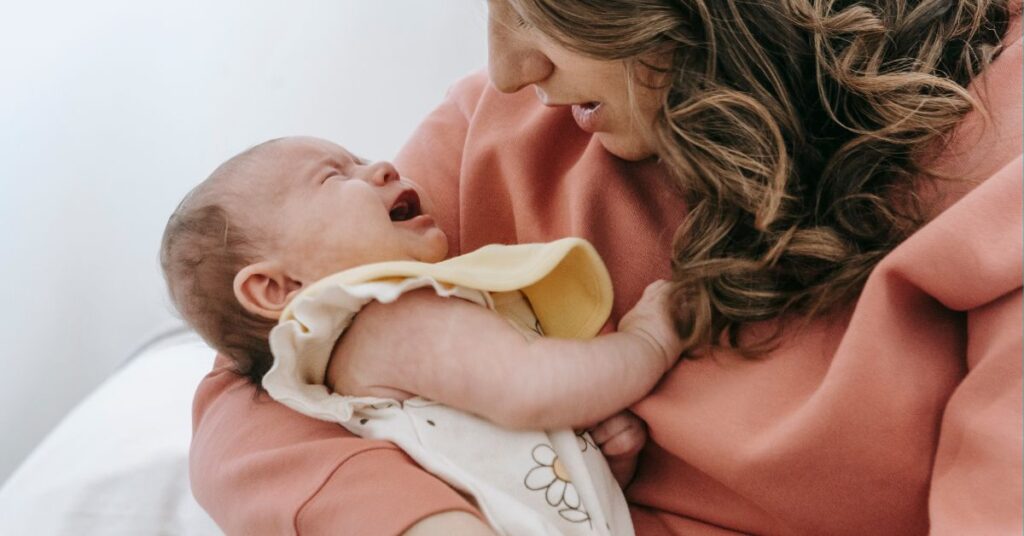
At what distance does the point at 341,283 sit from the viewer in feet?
3.05

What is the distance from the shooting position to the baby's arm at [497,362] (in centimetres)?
91

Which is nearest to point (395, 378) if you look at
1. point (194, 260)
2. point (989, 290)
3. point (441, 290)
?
point (441, 290)

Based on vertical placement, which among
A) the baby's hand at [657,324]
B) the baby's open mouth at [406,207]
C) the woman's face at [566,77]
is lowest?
the baby's hand at [657,324]

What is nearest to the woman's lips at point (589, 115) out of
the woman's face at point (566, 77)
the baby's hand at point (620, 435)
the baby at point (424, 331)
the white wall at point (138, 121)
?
the woman's face at point (566, 77)

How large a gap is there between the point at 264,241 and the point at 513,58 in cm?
31

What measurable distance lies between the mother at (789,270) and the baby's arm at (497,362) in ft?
0.13

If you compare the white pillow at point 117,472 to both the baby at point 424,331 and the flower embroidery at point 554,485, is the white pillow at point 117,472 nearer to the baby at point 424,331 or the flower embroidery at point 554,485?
the baby at point 424,331

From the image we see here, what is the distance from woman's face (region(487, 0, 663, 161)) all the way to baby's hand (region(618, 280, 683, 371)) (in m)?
0.16

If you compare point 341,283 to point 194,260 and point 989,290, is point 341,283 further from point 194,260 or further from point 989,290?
point 989,290

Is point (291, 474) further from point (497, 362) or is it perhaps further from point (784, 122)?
point (784, 122)

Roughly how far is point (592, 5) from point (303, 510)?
53 centimetres

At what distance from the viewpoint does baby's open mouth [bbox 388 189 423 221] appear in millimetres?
1116

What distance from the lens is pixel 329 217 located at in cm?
103

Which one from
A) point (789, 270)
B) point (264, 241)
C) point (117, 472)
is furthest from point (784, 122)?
point (117, 472)
